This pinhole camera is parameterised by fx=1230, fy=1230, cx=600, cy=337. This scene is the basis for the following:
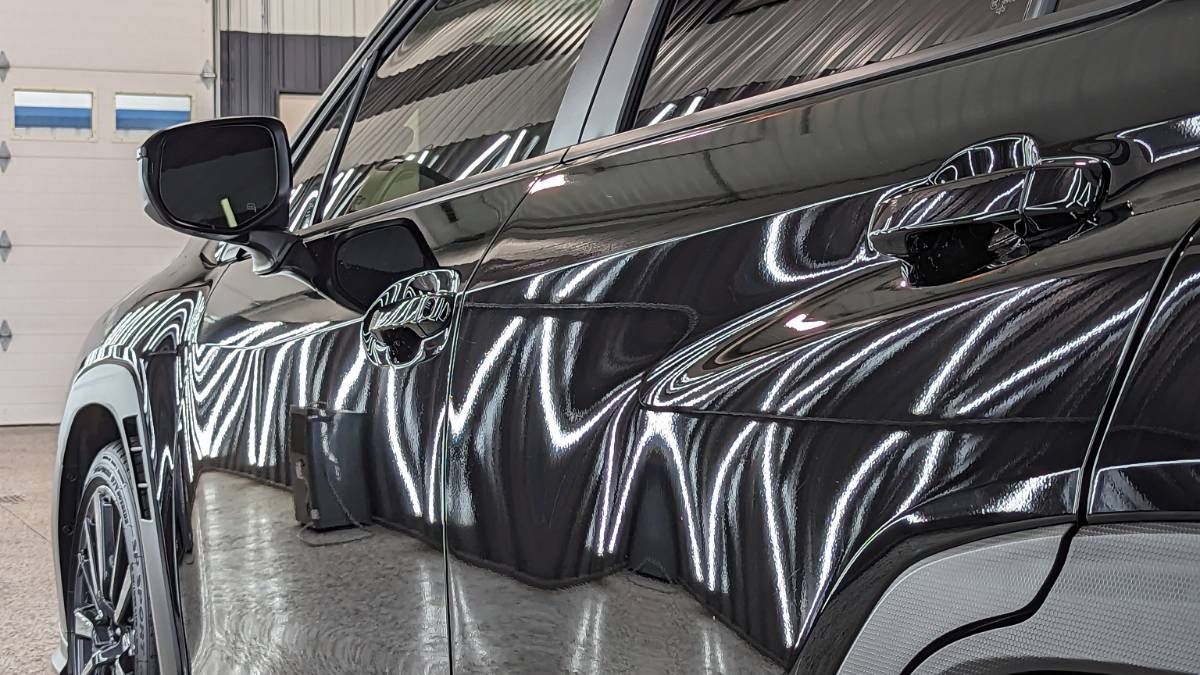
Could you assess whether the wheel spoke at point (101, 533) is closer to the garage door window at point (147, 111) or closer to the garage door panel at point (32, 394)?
the garage door panel at point (32, 394)

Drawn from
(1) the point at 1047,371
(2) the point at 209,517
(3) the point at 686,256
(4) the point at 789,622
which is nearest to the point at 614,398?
(3) the point at 686,256

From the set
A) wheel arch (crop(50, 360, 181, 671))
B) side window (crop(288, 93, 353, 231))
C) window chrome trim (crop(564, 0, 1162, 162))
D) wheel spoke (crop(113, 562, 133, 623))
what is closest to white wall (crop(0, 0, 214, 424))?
wheel arch (crop(50, 360, 181, 671))

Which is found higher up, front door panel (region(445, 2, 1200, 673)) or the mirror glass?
the mirror glass

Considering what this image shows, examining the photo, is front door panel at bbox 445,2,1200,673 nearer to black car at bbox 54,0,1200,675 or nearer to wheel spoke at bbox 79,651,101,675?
black car at bbox 54,0,1200,675

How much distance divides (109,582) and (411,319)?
1270 millimetres

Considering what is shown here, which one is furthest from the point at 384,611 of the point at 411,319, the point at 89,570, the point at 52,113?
the point at 52,113

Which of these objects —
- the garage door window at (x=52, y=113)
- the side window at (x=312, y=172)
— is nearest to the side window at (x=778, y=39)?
the side window at (x=312, y=172)

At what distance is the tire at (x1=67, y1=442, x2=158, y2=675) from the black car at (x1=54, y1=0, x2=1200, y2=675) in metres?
0.14

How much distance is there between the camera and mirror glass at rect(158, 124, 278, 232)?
1.67 metres

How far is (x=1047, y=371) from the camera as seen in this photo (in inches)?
28.9

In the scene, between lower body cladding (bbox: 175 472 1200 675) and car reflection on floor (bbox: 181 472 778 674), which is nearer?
lower body cladding (bbox: 175 472 1200 675)

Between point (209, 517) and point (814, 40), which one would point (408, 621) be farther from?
point (814, 40)

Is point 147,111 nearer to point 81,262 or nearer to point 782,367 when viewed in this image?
point 81,262

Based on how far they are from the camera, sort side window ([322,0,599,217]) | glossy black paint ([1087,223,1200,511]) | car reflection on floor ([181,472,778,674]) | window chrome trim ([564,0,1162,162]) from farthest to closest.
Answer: side window ([322,0,599,217]) < car reflection on floor ([181,472,778,674]) < window chrome trim ([564,0,1162,162]) < glossy black paint ([1087,223,1200,511])
